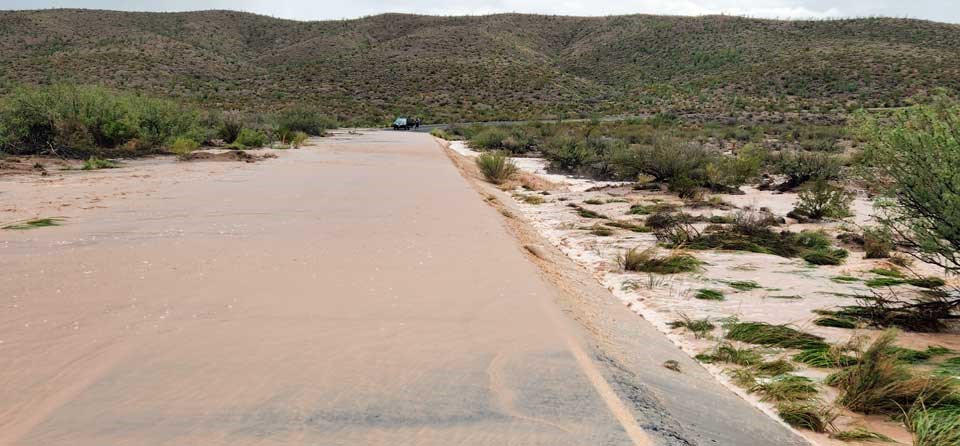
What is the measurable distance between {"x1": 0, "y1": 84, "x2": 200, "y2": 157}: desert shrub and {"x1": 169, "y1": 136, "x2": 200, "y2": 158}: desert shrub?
0.70 metres

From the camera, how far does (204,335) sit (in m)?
4.71

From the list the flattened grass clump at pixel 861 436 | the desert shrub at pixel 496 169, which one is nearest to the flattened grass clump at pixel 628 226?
the desert shrub at pixel 496 169

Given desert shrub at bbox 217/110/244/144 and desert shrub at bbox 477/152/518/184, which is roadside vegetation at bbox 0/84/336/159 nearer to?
desert shrub at bbox 217/110/244/144

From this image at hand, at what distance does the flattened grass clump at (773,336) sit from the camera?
6.50 m

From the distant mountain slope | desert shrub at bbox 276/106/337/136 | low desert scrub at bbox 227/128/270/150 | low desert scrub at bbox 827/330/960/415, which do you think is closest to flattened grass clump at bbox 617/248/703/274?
low desert scrub at bbox 827/330/960/415

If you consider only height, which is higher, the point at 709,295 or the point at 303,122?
the point at 303,122

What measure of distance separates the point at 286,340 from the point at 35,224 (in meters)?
6.00

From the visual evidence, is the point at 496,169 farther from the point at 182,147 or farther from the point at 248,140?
the point at 248,140

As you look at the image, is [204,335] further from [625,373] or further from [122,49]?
[122,49]

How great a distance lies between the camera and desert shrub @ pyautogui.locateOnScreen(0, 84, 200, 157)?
19.4 metres

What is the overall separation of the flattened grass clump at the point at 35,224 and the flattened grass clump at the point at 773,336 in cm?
846

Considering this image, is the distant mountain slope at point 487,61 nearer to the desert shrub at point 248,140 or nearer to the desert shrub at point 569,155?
the desert shrub at point 248,140

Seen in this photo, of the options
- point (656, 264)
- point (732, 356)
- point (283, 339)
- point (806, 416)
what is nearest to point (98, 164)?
point (656, 264)

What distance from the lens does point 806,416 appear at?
4.61 metres
